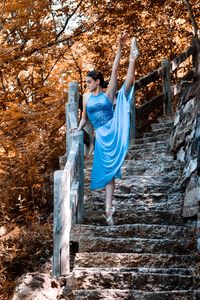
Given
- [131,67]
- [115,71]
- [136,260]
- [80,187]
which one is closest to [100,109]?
[115,71]

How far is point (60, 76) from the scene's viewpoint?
41.9 feet

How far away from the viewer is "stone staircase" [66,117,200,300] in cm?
474

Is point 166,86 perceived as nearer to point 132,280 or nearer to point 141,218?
point 141,218

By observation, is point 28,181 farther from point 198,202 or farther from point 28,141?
point 198,202

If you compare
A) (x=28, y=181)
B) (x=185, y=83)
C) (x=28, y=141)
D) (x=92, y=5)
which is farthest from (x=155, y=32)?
(x=28, y=181)

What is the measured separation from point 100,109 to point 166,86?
487 cm

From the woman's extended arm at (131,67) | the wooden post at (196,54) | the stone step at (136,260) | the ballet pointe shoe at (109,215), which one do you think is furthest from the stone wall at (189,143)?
the wooden post at (196,54)

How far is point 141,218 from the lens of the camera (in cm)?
629

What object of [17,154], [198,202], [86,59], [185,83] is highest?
[86,59]

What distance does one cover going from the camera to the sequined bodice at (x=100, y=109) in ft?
20.6

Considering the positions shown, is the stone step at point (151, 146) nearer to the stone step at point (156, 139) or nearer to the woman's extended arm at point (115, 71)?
the stone step at point (156, 139)

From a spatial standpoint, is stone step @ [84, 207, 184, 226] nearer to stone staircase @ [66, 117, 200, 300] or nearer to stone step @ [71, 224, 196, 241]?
stone staircase @ [66, 117, 200, 300]

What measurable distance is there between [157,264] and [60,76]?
8297mm

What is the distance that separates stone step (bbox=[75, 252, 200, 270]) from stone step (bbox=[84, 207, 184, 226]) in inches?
41.6
